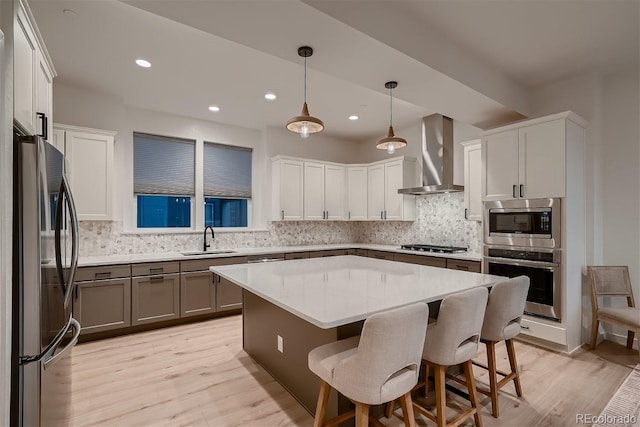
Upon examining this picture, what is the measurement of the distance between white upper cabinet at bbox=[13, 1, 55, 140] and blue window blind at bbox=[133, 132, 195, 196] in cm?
228

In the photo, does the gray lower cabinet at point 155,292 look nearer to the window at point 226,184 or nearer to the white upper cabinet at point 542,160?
the window at point 226,184

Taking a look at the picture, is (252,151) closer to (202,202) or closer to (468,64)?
(202,202)

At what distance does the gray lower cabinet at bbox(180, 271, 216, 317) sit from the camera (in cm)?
389

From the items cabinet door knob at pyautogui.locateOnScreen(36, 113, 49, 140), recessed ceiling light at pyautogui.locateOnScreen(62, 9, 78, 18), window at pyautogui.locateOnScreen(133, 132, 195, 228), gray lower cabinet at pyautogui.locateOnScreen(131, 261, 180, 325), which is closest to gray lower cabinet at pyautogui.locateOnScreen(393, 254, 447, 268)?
gray lower cabinet at pyautogui.locateOnScreen(131, 261, 180, 325)

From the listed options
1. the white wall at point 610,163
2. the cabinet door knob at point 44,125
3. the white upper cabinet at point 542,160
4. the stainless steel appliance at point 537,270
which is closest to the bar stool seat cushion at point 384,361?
the cabinet door knob at point 44,125

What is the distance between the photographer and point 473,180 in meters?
4.11

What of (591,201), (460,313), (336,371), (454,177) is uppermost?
(454,177)

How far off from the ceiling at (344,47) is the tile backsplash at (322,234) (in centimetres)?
151

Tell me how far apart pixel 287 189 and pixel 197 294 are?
6.95ft

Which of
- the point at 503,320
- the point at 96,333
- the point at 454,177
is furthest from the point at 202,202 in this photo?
the point at 503,320

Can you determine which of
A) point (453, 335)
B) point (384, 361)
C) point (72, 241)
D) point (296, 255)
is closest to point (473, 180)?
point (296, 255)

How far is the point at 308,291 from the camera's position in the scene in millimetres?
1954

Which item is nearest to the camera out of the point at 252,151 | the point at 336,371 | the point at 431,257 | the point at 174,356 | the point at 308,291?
the point at 336,371

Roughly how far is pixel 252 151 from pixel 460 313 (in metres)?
4.45
